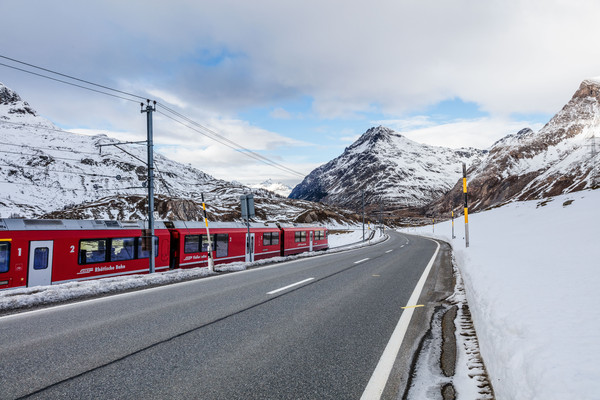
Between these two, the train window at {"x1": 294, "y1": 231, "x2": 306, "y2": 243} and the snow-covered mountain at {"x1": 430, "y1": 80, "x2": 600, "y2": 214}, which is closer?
the train window at {"x1": 294, "y1": 231, "x2": 306, "y2": 243}

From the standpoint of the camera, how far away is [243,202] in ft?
59.6

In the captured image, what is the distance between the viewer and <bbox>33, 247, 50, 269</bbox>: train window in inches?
521

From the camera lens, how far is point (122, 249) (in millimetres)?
16406

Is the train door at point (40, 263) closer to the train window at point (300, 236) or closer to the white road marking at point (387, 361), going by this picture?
the white road marking at point (387, 361)

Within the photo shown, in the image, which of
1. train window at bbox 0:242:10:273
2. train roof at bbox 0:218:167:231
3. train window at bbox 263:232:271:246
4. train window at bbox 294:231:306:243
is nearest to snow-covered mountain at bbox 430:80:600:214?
train window at bbox 294:231:306:243

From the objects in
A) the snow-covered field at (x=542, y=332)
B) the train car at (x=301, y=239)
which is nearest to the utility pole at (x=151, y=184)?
the train car at (x=301, y=239)

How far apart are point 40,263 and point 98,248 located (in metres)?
2.28

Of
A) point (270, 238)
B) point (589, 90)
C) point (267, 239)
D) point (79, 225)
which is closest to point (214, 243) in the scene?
point (267, 239)

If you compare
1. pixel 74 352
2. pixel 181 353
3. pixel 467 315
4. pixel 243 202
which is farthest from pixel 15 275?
pixel 467 315

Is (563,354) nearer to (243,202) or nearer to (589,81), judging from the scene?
(243,202)

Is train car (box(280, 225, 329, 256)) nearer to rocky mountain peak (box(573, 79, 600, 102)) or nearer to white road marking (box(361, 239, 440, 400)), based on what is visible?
white road marking (box(361, 239, 440, 400))

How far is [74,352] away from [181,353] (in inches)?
58.4

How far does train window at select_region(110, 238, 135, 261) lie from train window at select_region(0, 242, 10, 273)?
13.1 ft

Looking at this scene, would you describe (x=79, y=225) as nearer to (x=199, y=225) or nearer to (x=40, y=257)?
(x=40, y=257)
